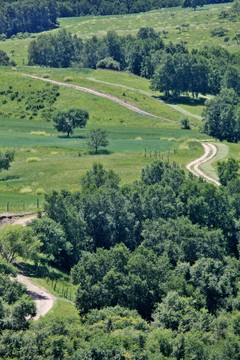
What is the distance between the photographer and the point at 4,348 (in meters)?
53.7

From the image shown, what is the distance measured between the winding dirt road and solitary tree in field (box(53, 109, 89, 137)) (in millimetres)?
32548

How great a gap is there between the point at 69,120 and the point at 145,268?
8929 cm

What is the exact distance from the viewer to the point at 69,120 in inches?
6181

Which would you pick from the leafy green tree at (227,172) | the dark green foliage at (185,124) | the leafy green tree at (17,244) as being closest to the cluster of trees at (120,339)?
the leafy green tree at (17,244)

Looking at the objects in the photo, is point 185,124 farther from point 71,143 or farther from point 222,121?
point 71,143

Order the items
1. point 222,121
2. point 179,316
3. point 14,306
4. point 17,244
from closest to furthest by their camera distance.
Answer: point 14,306 < point 179,316 < point 17,244 < point 222,121

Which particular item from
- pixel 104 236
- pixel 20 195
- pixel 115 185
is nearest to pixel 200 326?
pixel 104 236

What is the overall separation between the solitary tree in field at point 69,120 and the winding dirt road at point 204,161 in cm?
3255

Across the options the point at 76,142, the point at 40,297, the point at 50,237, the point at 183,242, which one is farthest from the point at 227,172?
the point at 40,297

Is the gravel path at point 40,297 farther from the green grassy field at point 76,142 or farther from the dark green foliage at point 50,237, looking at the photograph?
the green grassy field at point 76,142

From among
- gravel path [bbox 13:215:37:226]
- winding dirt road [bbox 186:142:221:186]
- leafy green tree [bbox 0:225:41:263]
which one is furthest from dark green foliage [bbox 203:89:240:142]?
leafy green tree [bbox 0:225:41:263]

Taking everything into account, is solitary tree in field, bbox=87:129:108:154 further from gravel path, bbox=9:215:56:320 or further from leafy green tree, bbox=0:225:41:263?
gravel path, bbox=9:215:56:320

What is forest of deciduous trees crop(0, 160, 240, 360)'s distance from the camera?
182 feet

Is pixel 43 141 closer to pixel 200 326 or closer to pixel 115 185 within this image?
pixel 115 185
